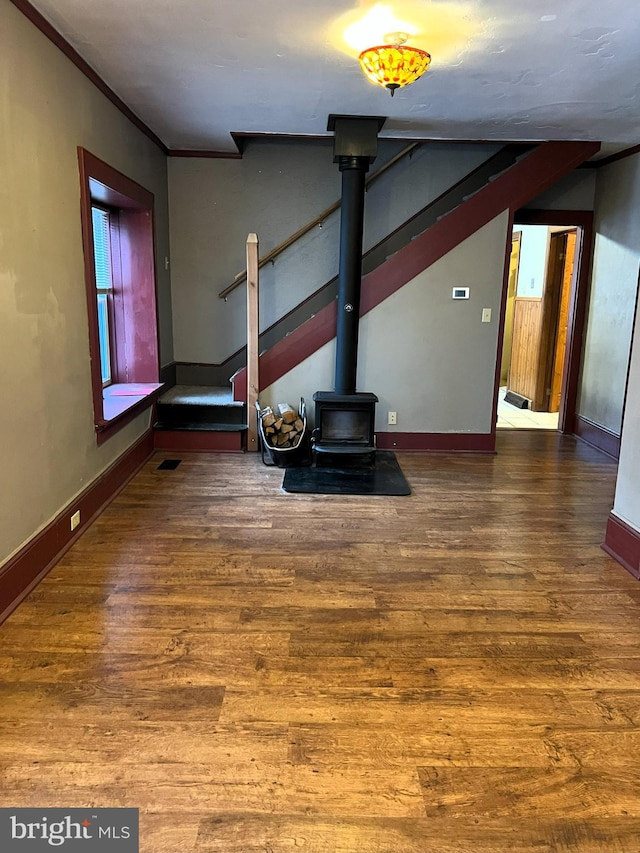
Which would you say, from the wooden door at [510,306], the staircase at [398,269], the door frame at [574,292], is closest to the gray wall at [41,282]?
the staircase at [398,269]

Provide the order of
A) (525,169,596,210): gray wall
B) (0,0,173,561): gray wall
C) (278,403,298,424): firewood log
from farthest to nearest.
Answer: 1. (525,169,596,210): gray wall
2. (278,403,298,424): firewood log
3. (0,0,173,561): gray wall

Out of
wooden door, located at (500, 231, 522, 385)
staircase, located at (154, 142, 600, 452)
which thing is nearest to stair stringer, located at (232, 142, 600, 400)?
staircase, located at (154, 142, 600, 452)

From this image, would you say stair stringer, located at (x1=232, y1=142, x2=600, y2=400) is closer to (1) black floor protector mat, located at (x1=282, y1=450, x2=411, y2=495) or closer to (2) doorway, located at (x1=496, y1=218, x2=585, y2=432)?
(1) black floor protector mat, located at (x1=282, y1=450, x2=411, y2=495)

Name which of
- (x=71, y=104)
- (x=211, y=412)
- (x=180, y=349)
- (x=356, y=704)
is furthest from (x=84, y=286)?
(x=356, y=704)

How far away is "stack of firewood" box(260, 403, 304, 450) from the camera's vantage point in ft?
15.8

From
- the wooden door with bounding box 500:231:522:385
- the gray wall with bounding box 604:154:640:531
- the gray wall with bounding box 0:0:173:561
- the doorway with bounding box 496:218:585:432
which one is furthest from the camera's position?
the wooden door with bounding box 500:231:522:385

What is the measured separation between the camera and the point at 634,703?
6.93 ft

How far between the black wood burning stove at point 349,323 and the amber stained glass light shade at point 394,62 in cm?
145

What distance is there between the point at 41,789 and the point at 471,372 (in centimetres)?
435

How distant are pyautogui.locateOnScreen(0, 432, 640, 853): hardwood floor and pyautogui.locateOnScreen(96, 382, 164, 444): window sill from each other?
0.54m

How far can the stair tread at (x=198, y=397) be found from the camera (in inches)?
203

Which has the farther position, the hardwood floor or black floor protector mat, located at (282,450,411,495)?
black floor protector mat, located at (282,450,411,495)

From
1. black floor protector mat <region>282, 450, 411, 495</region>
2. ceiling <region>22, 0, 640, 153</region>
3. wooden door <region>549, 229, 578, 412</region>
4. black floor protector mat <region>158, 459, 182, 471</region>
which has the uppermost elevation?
ceiling <region>22, 0, 640, 153</region>

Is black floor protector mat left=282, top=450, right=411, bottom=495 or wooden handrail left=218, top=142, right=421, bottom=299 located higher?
wooden handrail left=218, top=142, right=421, bottom=299
